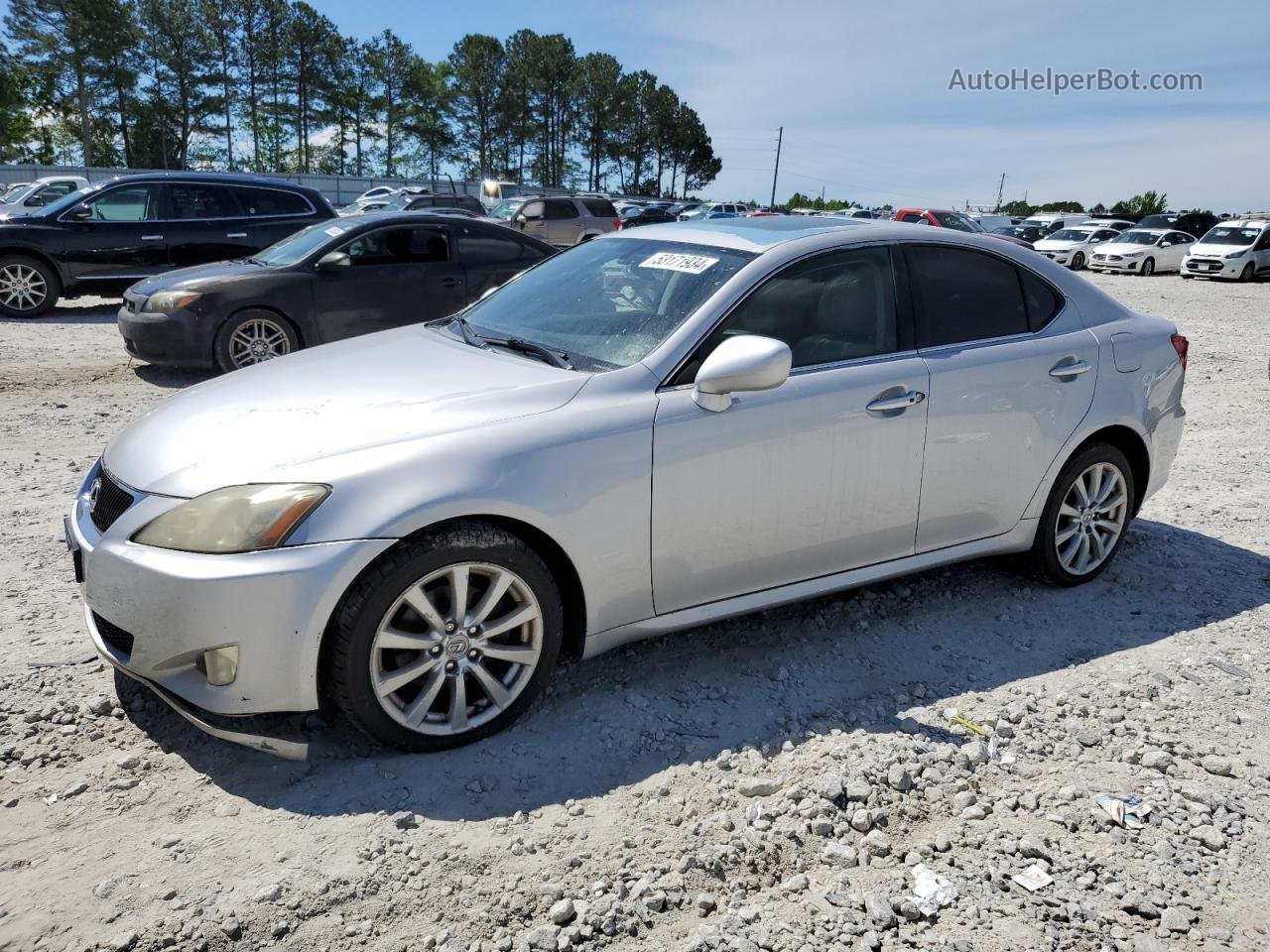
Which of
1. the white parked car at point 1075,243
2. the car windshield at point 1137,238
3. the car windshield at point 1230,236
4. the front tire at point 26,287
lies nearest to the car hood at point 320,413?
the front tire at point 26,287

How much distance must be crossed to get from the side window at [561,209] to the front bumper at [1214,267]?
17382 millimetres

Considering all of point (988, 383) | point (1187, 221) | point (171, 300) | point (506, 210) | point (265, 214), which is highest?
point (1187, 221)

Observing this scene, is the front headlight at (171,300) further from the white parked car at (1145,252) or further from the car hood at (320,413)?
the white parked car at (1145,252)

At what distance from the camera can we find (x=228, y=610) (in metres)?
2.75

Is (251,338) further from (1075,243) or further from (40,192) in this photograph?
(1075,243)

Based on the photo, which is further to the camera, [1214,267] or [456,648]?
[1214,267]

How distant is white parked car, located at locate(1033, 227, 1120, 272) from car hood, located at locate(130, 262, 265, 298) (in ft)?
93.3

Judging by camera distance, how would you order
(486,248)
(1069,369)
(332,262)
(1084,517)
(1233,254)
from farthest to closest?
(1233,254) → (486,248) → (332,262) → (1084,517) → (1069,369)

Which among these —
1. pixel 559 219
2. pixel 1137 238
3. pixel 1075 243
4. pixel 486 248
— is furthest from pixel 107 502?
pixel 1075 243

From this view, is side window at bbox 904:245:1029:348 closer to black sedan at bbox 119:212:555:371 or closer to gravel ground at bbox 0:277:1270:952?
gravel ground at bbox 0:277:1270:952

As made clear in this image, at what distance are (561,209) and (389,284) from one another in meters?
16.7

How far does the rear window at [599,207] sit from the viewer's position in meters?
25.5

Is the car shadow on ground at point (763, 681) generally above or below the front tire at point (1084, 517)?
below

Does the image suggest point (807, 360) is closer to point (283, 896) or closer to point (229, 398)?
point (229, 398)
